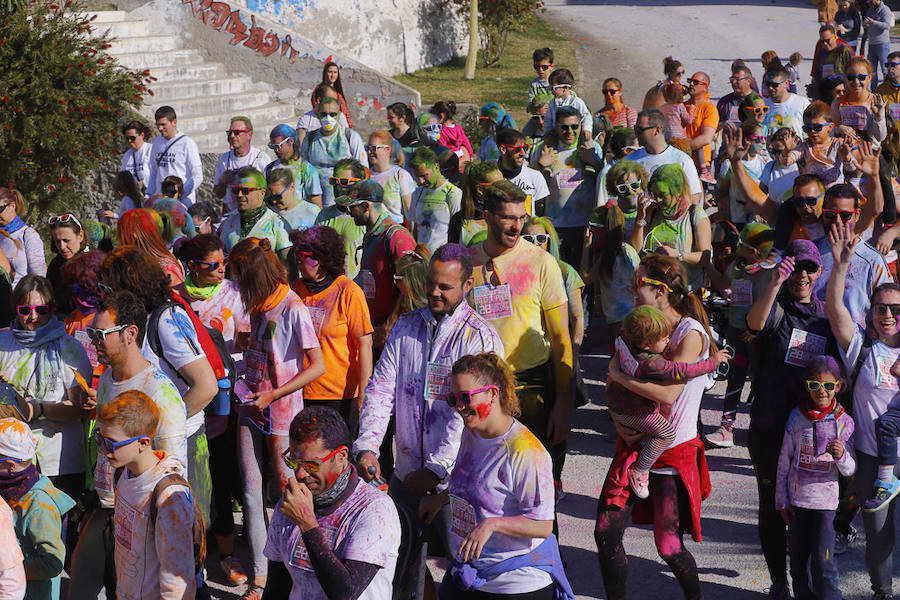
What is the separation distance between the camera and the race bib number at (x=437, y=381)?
503cm

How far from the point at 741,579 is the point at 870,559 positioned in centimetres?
74

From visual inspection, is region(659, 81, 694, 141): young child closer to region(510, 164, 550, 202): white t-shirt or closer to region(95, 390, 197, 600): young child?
region(510, 164, 550, 202): white t-shirt

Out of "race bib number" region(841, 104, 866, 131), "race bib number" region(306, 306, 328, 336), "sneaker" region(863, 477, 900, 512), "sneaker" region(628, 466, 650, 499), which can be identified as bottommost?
"sneaker" region(863, 477, 900, 512)

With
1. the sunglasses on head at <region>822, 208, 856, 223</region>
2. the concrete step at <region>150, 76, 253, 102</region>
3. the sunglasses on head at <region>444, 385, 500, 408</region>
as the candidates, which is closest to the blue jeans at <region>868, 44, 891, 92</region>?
the concrete step at <region>150, 76, 253, 102</region>

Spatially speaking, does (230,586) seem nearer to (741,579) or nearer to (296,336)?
(296,336)

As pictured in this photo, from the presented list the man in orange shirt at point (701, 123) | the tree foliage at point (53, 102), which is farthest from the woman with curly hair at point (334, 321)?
the tree foliage at point (53, 102)

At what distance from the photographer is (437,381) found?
5.04 m

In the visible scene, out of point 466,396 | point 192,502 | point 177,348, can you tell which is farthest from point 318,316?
point 466,396

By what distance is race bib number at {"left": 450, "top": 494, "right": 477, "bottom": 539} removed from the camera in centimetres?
437

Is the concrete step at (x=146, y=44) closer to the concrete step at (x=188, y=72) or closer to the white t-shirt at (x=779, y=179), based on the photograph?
the concrete step at (x=188, y=72)

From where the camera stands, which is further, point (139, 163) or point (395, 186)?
point (139, 163)

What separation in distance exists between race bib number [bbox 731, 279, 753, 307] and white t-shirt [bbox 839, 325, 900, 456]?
171 cm

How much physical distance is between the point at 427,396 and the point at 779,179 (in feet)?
16.7

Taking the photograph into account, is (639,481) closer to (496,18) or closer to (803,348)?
(803,348)
